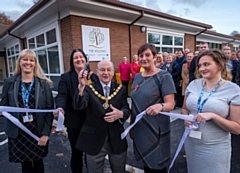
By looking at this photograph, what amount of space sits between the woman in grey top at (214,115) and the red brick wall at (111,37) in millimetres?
5353

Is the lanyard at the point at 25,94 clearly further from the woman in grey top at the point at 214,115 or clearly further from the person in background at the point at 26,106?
the woman in grey top at the point at 214,115

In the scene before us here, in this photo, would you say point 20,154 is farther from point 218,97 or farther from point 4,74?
point 4,74

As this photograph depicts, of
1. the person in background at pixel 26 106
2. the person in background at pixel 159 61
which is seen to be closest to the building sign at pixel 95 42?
the person in background at pixel 159 61

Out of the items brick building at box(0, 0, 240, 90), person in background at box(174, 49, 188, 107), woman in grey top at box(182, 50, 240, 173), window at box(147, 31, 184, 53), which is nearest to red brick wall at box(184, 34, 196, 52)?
window at box(147, 31, 184, 53)

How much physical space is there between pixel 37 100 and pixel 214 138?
1.94m

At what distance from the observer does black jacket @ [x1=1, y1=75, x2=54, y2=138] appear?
193cm

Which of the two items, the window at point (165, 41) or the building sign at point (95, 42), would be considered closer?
the building sign at point (95, 42)

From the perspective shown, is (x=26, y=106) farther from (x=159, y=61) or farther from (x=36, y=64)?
(x=159, y=61)

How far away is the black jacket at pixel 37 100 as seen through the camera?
193cm

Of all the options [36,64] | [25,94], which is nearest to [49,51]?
[36,64]

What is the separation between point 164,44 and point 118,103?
8905 mm

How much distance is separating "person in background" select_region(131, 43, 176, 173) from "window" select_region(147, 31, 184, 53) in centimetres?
757

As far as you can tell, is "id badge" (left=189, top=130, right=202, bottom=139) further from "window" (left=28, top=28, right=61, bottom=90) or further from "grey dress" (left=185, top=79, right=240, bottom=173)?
"window" (left=28, top=28, right=61, bottom=90)

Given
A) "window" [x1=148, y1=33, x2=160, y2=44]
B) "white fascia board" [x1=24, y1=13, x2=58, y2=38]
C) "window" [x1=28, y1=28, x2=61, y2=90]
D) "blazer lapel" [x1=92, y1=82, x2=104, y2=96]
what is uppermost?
"white fascia board" [x1=24, y1=13, x2=58, y2=38]
